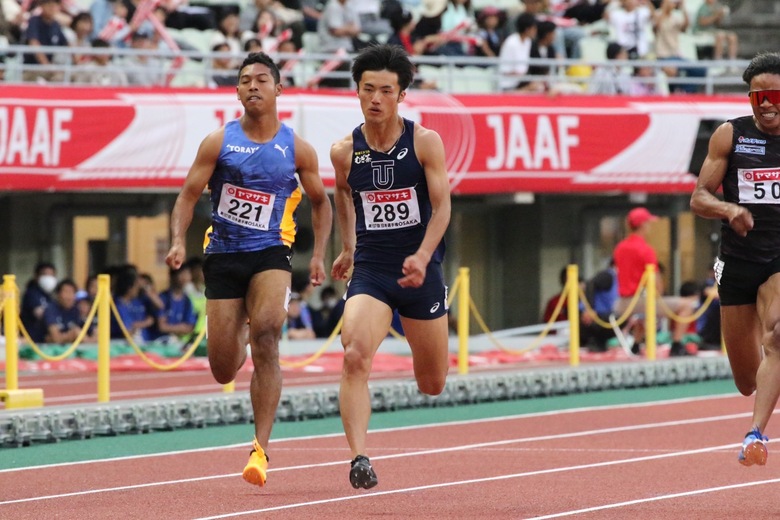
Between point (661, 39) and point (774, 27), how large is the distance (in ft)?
6.97

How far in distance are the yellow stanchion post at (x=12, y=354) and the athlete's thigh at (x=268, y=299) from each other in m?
3.81

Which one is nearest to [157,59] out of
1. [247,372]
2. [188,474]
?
[247,372]

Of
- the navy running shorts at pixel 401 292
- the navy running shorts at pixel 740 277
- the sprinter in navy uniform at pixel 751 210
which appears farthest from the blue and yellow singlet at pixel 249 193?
the navy running shorts at pixel 740 277

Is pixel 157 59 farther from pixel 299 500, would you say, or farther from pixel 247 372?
pixel 299 500

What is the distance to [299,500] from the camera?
9117 mm

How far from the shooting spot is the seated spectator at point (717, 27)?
26328 millimetres

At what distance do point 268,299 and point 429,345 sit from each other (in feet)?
3.30

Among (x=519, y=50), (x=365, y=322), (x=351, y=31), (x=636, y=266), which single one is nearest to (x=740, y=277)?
(x=365, y=322)

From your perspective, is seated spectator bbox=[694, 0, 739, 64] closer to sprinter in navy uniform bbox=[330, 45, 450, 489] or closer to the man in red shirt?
the man in red shirt

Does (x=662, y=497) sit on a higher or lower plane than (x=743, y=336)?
lower

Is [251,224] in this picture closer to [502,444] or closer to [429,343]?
[429,343]

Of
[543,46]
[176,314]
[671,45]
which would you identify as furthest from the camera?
[671,45]

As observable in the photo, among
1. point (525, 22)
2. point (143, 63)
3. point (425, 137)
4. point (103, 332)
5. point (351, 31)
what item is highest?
point (525, 22)

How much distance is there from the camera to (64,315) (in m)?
21.0
